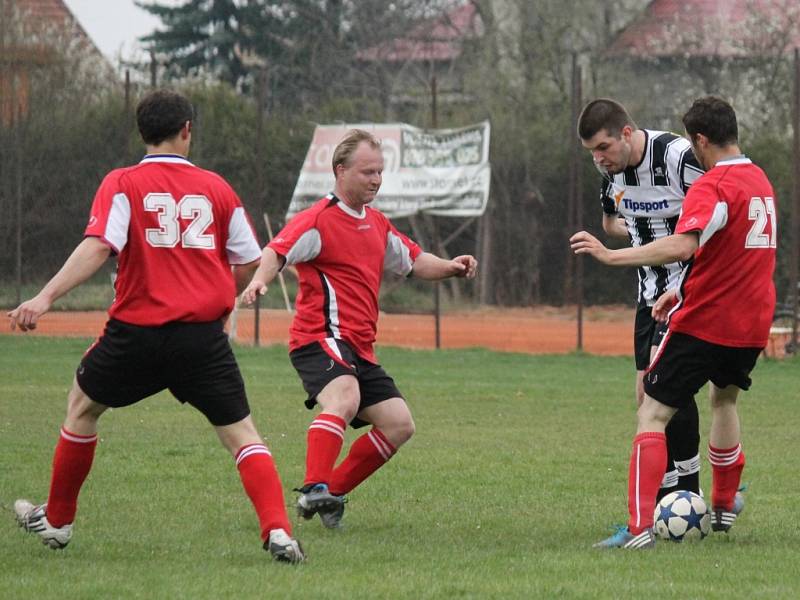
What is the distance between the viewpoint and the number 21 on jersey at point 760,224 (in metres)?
6.16

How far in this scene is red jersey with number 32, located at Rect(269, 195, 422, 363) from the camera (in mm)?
6945

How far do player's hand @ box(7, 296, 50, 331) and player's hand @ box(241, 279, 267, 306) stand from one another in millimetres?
969

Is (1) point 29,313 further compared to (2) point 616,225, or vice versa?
(2) point 616,225

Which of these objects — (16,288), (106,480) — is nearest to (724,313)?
(106,480)

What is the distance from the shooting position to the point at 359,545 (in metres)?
6.27

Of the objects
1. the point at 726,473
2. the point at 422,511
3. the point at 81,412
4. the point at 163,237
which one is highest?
the point at 163,237

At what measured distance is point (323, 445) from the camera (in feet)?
22.2

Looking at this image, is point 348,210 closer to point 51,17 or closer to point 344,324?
point 344,324

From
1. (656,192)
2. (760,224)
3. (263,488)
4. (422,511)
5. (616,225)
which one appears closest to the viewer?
(263,488)

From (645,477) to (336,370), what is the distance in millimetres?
1577

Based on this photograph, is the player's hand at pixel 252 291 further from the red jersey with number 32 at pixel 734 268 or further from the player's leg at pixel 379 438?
the red jersey with number 32 at pixel 734 268

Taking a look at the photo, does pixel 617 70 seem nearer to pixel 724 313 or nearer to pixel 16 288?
pixel 16 288

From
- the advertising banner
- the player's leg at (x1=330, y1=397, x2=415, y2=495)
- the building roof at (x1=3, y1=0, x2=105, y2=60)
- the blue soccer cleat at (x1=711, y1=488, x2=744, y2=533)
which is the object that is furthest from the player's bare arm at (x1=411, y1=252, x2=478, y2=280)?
the building roof at (x1=3, y1=0, x2=105, y2=60)

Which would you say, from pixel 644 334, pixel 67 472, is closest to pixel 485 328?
pixel 644 334
